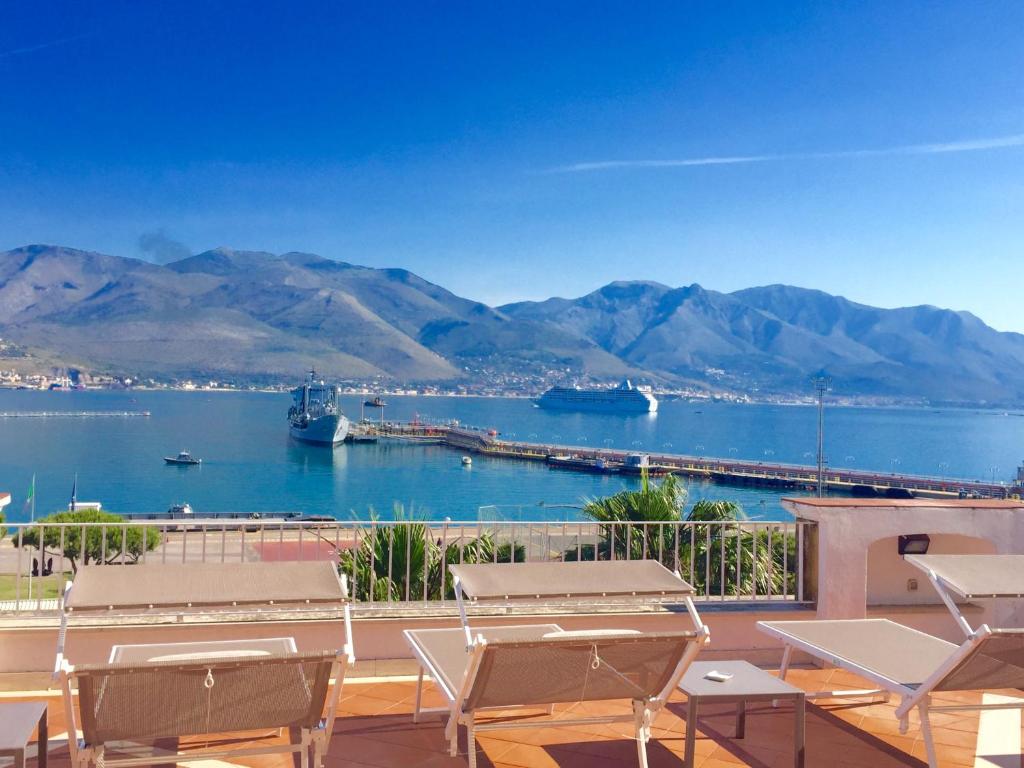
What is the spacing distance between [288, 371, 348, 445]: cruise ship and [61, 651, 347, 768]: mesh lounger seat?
83.6m

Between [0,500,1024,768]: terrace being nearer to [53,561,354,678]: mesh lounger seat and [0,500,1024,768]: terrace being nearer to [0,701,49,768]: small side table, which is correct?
[53,561,354,678]: mesh lounger seat

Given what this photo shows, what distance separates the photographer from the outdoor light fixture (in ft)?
15.8

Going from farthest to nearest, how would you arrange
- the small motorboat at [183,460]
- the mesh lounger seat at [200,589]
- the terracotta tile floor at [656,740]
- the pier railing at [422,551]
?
the small motorboat at [183,460], the pier railing at [422,551], the terracotta tile floor at [656,740], the mesh lounger seat at [200,589]

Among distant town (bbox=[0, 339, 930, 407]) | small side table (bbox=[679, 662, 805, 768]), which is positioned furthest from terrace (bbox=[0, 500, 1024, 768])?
distant town (bbox=[0, 339, 930, 407])

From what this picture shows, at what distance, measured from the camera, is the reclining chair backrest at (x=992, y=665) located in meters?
2.69

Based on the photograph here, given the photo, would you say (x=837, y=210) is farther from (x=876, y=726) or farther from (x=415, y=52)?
(x=876, y=726)

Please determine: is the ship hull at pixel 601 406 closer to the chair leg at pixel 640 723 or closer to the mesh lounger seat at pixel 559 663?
the mesh lounger seat at pixel 559 663

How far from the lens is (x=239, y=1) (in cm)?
6450

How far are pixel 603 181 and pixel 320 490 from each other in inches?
2967

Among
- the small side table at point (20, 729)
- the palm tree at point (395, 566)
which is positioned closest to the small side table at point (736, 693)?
the small side table at point (20, 729)

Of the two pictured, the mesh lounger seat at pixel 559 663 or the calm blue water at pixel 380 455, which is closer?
the mesh lounger seat at pixel 559 663

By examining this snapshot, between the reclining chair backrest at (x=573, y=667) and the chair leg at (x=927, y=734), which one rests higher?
the reclining chair backrest at (x=573, y=667)

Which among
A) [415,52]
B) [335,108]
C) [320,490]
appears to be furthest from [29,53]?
[320,490]

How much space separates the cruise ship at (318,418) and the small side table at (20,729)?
83247 millimetres
